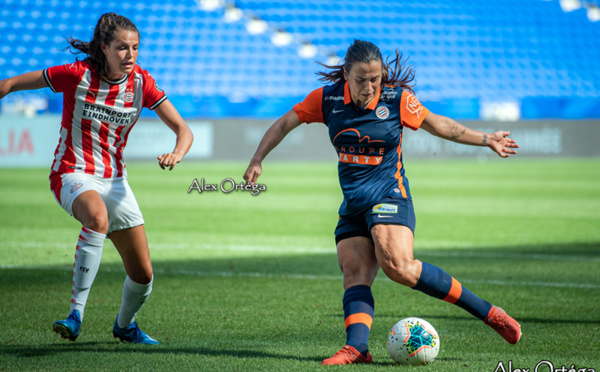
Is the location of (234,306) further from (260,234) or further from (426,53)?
(426,53)

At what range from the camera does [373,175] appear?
14.6 feet

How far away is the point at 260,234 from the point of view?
36.2ft

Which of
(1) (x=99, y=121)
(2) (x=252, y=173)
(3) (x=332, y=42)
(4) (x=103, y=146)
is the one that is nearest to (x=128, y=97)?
(1) (x=99, y=121)

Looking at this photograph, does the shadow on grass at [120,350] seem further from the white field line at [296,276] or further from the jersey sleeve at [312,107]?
the white field line at [296,276]

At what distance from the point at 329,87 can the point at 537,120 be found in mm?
23969

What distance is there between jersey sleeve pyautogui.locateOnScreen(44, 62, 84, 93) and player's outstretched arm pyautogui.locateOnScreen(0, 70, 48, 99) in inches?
1.5

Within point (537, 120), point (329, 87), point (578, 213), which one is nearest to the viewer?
point (329, 87)

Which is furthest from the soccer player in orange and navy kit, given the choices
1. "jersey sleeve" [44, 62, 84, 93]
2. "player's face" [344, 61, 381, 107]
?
"jersey sleeve" [44, 62, 84, 93]

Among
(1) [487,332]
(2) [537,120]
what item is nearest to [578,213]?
(1) [487,332]

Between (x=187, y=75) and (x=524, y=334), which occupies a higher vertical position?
(x=187, y=75)

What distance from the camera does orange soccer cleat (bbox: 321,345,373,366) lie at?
159 inches

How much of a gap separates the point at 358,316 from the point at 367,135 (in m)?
1.03

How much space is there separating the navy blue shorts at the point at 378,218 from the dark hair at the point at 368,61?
731 millimetres

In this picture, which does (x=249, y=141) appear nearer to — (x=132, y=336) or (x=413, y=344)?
(x=132, y=336)
